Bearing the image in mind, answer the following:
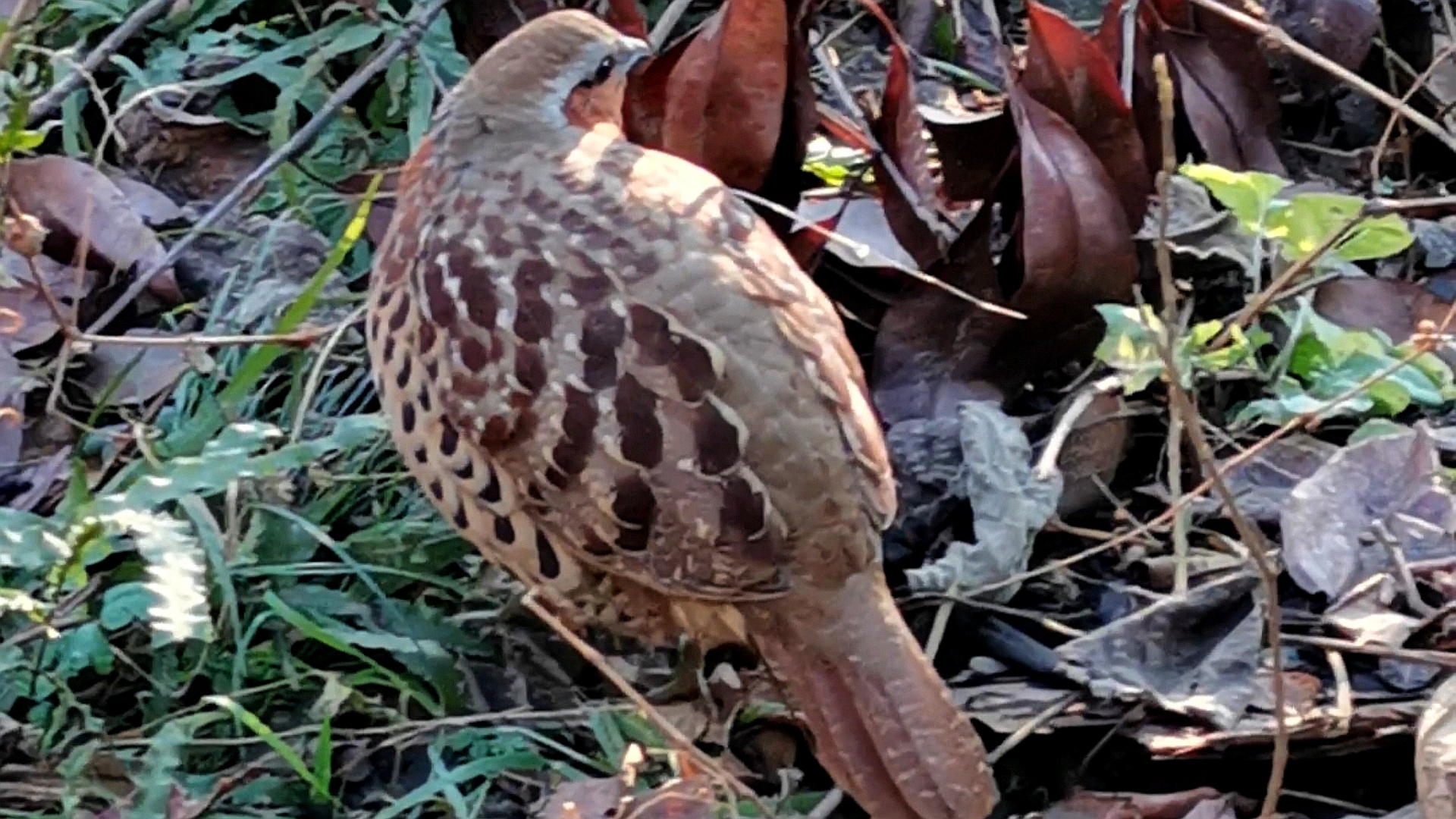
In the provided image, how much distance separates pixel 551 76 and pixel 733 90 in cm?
35

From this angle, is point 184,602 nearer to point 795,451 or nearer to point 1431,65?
point 795,451

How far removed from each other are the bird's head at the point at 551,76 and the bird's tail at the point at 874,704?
2.06 feet

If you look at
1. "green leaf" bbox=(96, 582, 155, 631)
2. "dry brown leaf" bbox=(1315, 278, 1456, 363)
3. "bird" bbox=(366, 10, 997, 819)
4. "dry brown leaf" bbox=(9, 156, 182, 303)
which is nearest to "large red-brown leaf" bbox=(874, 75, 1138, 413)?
"dry brown leaf" bbox=(1315, 278, 1456, 363)

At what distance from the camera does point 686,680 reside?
2391 mm

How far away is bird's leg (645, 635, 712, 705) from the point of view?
7.79ft

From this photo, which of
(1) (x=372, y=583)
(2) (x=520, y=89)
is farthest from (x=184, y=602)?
(2) (x=520, y=89)

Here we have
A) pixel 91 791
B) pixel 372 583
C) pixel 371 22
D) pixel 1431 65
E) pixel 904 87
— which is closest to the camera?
pixel 91 791

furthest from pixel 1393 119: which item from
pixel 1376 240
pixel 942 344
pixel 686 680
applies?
pixel 686 680

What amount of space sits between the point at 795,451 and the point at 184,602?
621mm

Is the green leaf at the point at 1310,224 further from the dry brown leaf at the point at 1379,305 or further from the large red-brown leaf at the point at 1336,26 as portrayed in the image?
the large red-brown leaf at the point at 1336,26

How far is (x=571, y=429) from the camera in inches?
81.7

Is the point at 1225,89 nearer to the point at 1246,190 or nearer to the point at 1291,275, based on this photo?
the point at 1246,190

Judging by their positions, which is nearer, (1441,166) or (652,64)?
(652,64)

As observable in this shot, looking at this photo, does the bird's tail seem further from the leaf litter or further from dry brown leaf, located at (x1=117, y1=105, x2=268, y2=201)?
dry brown leaf, located at (x1=117, y1=105, x2=268, y2=201)
